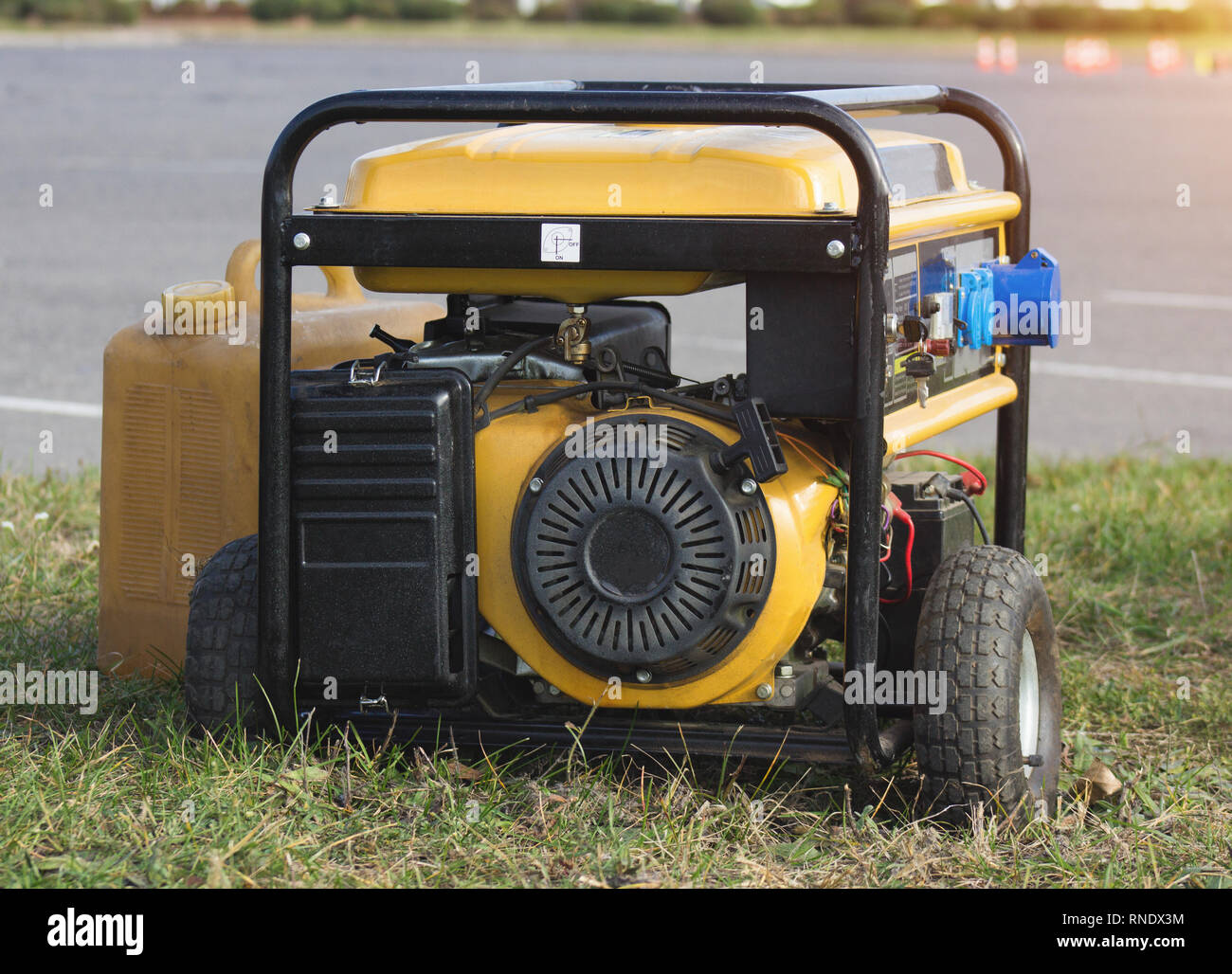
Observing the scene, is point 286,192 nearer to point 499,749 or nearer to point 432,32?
point 499,749

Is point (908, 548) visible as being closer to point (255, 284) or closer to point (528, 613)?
point (528, 613)

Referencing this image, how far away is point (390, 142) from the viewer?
39.8 feet

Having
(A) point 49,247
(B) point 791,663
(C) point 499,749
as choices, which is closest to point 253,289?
(C) point 499,749

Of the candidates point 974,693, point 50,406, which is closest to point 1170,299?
point 50,406

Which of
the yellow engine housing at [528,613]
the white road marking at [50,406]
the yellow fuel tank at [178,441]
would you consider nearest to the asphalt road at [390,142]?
the white road marking at [50,406]

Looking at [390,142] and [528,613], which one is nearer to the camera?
[528,613]

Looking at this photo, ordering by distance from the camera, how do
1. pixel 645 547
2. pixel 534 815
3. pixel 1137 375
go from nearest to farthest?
pixel 645 547 → pixel 534 815 → pixel 1137 375

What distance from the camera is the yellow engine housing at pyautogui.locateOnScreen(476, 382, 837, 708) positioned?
8.63 feet

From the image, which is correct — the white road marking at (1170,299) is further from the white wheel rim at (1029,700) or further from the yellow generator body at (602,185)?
the yellow generator body at (602,185)

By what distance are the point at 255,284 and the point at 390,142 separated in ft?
29.3

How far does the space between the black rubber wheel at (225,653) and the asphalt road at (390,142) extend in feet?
8.35

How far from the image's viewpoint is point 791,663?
9.02 ft

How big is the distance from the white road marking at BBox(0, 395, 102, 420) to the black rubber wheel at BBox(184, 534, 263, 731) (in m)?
3.27

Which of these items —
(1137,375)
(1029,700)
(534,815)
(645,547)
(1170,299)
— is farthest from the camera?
(1170,299)
